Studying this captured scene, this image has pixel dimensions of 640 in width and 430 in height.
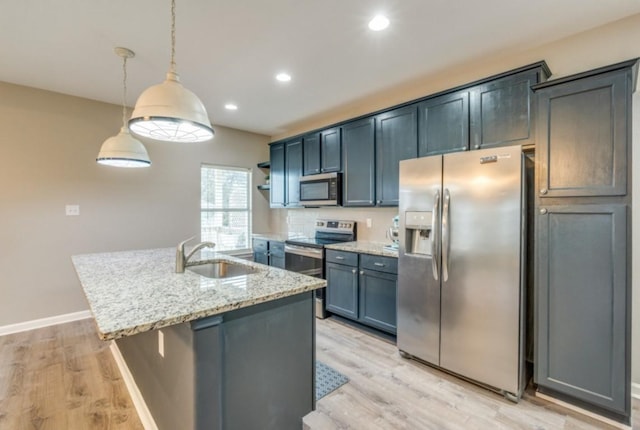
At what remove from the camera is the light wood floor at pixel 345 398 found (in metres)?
1.87

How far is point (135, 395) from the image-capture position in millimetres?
2068

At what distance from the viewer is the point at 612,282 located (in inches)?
71.2

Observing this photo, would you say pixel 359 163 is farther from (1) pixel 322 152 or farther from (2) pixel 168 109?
(2) pixel 168 109

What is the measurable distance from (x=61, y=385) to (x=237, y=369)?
1902 millimetres

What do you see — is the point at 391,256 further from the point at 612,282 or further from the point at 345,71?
the point at 345,71

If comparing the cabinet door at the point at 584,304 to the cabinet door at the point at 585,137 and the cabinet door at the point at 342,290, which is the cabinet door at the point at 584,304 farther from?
the cabinet door at the point at 342,290

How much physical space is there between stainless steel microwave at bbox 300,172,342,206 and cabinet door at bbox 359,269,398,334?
1.11 m

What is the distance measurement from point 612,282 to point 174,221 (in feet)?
15.3

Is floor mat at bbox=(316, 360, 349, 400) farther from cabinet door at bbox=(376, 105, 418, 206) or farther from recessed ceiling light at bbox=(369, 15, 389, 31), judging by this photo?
recessed ceiling light at bbox=(369, 15, 389, 31)

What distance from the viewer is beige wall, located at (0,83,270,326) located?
128 inches

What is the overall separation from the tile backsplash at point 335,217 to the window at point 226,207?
581 millimetres

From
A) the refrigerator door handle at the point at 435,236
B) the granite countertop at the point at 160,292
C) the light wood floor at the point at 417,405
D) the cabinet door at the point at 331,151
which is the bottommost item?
the light wood floor at the point at 417,405

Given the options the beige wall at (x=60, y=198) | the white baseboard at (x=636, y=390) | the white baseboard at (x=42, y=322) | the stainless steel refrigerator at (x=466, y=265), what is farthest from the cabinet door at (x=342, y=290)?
the white baseboard at (x=42, y=322)

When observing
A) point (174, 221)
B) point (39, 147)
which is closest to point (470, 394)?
point (174, 221)
